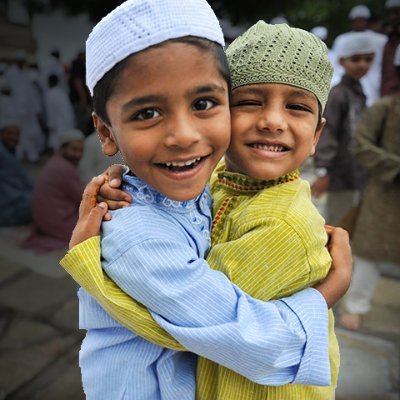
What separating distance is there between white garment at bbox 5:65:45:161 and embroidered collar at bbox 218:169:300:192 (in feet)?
29.4

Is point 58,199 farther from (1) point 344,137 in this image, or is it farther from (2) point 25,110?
(2) point 25,110

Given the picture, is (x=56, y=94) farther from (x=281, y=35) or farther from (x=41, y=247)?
(x=281, y=35)

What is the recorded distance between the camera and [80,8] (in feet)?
33.3

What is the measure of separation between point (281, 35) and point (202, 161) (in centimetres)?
36

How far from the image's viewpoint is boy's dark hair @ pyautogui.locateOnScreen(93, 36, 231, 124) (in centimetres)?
91

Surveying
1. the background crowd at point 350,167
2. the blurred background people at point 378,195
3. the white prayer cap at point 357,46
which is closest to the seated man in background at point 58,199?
the background crowd at point 350,167

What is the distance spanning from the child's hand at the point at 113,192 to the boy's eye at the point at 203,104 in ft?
0.86

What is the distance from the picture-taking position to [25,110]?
970 cm

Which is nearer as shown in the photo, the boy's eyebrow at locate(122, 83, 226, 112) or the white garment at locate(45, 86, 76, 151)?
the boy's eyebrow at locate(122, 83, 226, 112)

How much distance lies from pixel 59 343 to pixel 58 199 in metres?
2.11

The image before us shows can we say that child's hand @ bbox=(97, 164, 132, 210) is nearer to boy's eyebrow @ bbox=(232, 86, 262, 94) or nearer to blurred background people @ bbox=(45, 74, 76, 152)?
boy's eyebrow @ bbox=(232, 86, 262, 94)

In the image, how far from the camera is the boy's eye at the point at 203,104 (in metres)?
0.95

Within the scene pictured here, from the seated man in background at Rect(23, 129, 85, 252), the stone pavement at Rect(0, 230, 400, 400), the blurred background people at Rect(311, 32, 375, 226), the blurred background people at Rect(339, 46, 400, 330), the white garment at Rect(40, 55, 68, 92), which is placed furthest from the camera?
the white garment at Rect(40, 55, 68, 92)

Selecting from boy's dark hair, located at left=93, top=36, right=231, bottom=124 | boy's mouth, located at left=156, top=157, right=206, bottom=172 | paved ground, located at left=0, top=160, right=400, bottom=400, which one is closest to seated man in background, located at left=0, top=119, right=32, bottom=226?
paved ground, located at left=0, top=160, right=400, bottom=400
